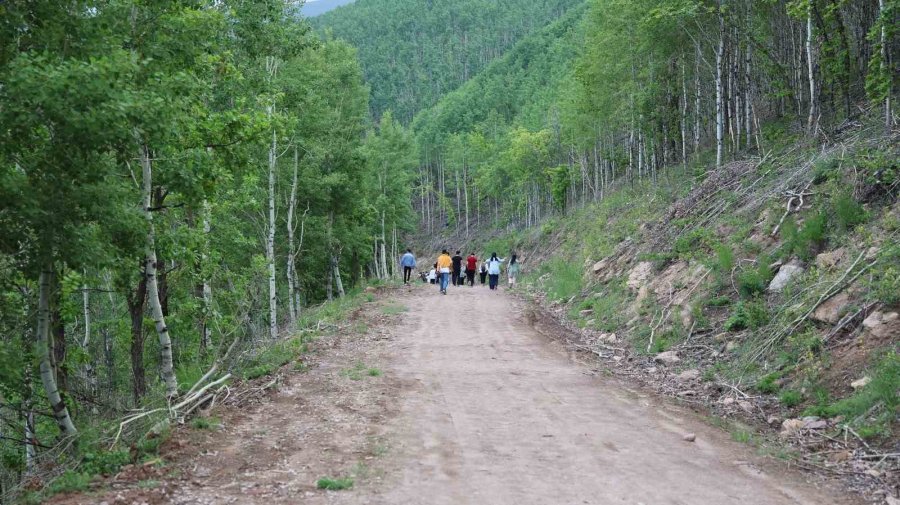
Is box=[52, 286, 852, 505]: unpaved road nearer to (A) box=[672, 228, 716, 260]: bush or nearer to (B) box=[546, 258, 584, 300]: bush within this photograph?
(A) box=[672, 228, 716, 260]: bush

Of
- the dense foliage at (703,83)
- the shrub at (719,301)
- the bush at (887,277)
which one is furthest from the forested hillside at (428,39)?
the bush at (887,277)

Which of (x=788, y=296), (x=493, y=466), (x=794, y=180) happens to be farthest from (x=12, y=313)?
(x=794, y=180)

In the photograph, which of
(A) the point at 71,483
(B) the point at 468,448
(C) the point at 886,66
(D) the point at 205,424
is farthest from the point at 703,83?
(A) the point at 71,483

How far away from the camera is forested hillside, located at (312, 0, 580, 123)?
128 m

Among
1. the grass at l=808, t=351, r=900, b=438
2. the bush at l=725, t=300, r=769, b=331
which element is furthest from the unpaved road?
the bush at l=725, t=300, r=769, b=331

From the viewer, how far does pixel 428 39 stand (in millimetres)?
142500

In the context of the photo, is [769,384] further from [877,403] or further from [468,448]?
[468,448]

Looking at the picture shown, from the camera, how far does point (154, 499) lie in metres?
5.30

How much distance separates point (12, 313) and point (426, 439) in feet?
22.2

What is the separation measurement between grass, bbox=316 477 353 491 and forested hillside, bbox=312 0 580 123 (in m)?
120

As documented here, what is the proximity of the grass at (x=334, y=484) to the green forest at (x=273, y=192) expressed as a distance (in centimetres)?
217

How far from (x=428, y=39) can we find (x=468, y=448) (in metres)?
145

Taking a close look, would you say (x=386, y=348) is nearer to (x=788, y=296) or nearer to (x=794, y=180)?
(x=788, y=296)

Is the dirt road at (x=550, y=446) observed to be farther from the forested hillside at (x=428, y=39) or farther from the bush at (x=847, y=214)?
the forested hillside at (x=428, y=39)
